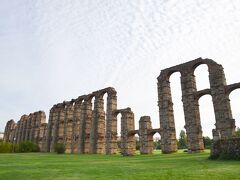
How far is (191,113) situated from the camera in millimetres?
27062

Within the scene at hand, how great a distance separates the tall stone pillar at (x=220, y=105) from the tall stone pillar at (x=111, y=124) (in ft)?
50.6

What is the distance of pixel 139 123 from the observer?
31.7 m

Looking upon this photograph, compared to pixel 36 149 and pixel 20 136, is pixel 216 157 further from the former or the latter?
pixel 20 136

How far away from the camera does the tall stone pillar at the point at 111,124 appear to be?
35.3 m

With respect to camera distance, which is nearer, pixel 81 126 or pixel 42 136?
pixel 81 126

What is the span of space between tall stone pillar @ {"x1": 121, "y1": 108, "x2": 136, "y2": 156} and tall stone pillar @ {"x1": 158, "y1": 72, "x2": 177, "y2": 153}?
18.0ft

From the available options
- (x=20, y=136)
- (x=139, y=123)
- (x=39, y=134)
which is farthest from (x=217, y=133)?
(x=20, y=136)

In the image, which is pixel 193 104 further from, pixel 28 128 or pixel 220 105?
pixel 28 128

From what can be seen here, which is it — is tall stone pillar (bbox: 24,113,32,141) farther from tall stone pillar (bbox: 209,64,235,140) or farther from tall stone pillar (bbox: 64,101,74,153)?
tall stone pillar (bbox: 209,64,235,140)

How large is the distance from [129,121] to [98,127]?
6.53 m

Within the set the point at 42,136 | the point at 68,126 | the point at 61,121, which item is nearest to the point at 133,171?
the point at 68,126

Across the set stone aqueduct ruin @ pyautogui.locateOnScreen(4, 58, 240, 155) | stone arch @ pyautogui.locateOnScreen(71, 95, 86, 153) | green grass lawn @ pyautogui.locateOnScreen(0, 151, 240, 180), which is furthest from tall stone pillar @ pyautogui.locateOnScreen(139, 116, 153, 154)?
green grass lawn @ pyautogui.locateOnScreen(0, 151, 240, 180)

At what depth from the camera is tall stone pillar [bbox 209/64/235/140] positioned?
938 inches

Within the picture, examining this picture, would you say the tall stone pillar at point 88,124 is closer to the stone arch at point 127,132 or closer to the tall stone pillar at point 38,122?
the stone arch at point 127,132
